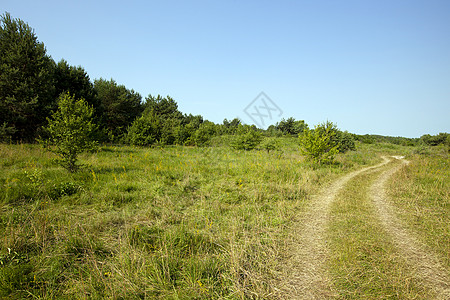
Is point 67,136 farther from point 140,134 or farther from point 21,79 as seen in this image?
point 140,134

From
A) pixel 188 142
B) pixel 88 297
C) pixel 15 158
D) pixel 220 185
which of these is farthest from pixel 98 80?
pixel 88 297

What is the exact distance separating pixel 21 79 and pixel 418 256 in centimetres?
2438

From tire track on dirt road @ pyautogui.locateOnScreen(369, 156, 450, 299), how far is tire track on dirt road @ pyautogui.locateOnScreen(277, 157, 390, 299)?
1470 mm

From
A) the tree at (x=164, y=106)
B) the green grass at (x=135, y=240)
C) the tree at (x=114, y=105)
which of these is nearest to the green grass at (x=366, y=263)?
the green grass at (x=135, y=240)

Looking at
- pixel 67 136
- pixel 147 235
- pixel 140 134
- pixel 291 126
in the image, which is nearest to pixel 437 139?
pixel 291 126

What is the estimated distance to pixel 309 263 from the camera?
142 inches

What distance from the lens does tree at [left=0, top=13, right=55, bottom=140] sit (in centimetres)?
1434

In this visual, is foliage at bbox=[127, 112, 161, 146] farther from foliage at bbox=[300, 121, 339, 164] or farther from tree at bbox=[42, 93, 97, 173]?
foliage at bbox=[300, 121, 339, 164]

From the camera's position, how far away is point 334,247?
4121 millimetres

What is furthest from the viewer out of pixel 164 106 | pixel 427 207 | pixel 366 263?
pixel 164 106

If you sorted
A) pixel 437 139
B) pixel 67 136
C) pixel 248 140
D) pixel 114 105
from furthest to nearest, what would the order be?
pixel 437 139, pixel 114 105, pixel 248 140, pixel 67 136

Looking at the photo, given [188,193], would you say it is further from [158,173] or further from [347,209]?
[347,209]

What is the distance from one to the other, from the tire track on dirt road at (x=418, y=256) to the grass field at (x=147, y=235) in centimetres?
39

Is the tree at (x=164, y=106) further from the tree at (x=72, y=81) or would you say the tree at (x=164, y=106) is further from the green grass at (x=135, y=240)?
the green grass at (x=135, y=240)
